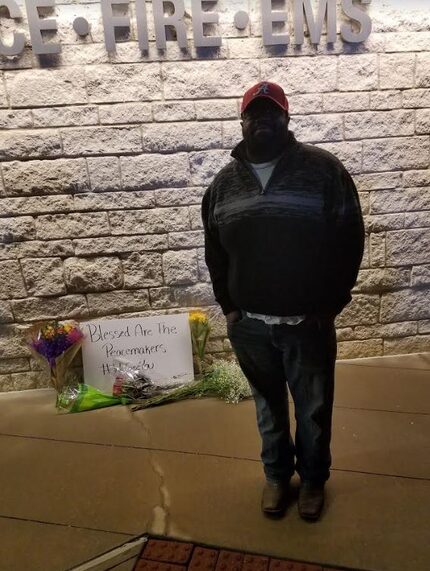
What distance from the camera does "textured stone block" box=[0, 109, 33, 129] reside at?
2.45 m

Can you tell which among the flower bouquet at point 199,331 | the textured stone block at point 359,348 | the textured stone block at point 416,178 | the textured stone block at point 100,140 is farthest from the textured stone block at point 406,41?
the flower bouquet at point 199,331

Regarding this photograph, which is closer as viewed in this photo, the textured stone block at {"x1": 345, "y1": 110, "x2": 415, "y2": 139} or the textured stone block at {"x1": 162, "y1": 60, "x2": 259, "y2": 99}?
the textured stone block at {"x1": 162, "y1": 60, "x2": 259, "y2": 99}

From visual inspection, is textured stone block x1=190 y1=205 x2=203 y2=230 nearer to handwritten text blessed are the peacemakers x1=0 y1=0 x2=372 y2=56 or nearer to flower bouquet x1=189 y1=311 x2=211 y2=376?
flower bouquet x1=189 y1=311 x2=211 y2=376

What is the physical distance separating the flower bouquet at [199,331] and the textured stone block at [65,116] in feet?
4.10

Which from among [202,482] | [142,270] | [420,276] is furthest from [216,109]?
[202,482]

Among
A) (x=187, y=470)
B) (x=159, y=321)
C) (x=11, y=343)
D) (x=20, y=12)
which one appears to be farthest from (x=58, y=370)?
(x=20, y=12)

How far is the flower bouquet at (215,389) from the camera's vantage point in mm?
2594

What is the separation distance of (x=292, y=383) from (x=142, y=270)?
1.41m

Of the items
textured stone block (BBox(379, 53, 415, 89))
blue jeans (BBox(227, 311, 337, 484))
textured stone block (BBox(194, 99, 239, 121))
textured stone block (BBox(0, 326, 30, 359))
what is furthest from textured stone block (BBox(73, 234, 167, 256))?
textured stone block (BBox(379, 53, 415, 89))

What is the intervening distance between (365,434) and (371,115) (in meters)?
1.77

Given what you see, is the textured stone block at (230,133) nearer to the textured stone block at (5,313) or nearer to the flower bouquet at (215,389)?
the flower bouquet at (215,389)

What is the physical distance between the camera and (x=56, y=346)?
2574 mm

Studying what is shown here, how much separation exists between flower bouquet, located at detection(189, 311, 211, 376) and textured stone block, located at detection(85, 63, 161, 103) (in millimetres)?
1274

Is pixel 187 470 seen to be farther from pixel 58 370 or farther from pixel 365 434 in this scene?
pixel 58 370
